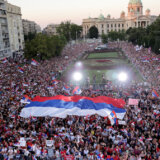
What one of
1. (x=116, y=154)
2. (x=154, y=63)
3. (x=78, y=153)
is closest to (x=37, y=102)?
(x=78, y=153)

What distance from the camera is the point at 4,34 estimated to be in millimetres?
56250

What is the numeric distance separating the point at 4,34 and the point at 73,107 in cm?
4871

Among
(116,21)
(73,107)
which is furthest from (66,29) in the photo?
(73,107)

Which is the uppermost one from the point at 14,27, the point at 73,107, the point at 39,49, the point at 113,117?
the point at 14,27

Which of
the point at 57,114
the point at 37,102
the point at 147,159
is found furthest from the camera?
the point at 37,102

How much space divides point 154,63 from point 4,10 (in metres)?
42.3

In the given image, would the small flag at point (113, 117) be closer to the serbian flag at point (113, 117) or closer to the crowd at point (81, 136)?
the serbian flag at point (113, 117)

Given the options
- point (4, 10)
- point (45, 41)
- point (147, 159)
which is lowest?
point (147, 159)

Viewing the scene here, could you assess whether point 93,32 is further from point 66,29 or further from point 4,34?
point 4,34

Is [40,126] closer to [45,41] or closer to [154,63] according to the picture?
[154,63]

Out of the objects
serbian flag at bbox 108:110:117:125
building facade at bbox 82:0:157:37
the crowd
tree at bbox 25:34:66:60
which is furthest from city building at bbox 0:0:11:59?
building facade at bbox 82:0:157:37

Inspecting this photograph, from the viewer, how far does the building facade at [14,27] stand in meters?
59.5

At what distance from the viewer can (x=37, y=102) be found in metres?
14.6

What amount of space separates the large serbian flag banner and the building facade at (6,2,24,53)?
49.6 meters
